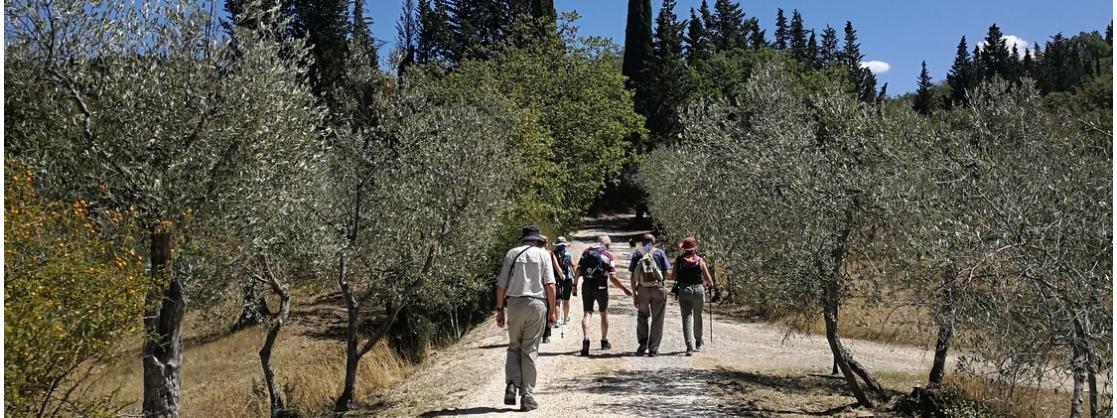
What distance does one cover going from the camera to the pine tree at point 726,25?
8562 cm

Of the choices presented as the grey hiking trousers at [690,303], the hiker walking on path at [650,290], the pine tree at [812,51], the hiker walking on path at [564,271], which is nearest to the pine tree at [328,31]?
the hiker walking on path at [564,271]

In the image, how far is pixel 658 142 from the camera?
212ft

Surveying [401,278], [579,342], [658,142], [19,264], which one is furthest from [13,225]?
[658,142]

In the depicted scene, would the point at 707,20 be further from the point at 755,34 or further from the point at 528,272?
the point at 528,272

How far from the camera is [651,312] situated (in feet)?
44.2

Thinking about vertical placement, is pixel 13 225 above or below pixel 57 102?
below

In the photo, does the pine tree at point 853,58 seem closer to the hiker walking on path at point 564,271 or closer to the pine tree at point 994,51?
the pine tree at point 994,51

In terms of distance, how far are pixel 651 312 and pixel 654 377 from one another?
164cm

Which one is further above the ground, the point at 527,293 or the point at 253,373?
the point at 527,293

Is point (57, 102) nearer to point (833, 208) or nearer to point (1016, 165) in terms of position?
point (833, 208)

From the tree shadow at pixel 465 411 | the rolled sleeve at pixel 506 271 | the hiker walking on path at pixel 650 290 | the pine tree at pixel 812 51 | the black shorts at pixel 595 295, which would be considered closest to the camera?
the rolled sleeve at pixel 506 271

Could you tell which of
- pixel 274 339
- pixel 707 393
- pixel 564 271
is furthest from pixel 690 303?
pixel 274 339

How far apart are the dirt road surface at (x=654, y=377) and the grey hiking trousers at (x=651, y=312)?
0.35 meters

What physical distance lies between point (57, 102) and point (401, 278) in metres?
5.62
